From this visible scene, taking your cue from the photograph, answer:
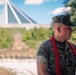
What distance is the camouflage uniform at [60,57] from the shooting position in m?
0.90

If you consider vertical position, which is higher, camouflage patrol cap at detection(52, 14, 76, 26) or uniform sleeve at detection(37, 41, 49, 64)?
camouflage patrol cap at detection(52, 14, 76, 26)

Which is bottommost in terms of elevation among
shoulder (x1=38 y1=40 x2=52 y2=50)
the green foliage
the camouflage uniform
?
the green foliage

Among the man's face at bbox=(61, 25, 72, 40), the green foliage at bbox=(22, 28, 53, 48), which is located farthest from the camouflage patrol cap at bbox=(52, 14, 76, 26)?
the green foliage at bbox=(22, 28, 53, 48)

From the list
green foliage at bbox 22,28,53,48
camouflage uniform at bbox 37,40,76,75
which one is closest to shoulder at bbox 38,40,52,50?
camouflage uniform at bbox 37,40,76,75

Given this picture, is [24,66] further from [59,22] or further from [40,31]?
[59,22]

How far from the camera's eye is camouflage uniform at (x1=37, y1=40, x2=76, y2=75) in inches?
35.4

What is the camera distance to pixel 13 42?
676 centimetres

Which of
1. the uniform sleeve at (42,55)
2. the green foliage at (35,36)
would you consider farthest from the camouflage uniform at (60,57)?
the green foliage at (35,36)

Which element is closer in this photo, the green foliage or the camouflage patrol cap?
the camouflage patrol cap

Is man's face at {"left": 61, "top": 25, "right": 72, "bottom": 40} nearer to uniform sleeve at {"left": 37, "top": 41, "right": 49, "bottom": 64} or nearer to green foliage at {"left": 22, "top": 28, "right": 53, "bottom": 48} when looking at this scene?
uniform sleeve at {"left": 37, "top": 41, "right": 49, "bottom": 64}

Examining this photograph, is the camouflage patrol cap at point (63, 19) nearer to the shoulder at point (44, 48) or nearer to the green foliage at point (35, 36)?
the shoulder at point (44, 48)

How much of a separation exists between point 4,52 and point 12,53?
215 millimetres

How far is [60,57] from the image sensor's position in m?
0.90

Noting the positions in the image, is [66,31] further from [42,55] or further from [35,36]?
[35,36]
